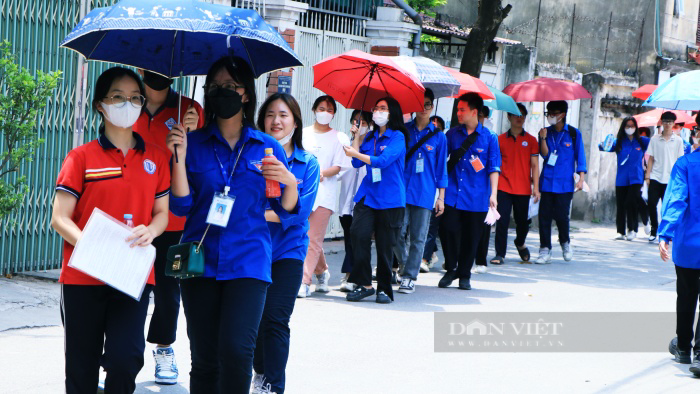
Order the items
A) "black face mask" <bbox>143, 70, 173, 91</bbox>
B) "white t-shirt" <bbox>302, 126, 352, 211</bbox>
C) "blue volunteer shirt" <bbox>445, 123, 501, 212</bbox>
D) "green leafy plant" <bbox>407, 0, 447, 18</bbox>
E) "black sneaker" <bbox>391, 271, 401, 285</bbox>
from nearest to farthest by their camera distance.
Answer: "black face mask" <bbox>143, 70, 173, 91</bbox> → "white t-shirt" <bbox>302, 126, 352, 211</bbox> → "blue volunteer shirt" <bbox>445, 123, 501, 212</bbox> → "black sneaker" <bbox>391, 271, 401, 285</bbox> → "green leafy plant" <bbox>407, 0, 447, 18</bbox>

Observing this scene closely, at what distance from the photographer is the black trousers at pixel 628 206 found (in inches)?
648

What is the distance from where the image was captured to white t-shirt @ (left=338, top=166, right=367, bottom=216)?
988 centimetres

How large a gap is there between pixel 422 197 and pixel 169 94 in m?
4.38

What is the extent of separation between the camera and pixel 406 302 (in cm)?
955

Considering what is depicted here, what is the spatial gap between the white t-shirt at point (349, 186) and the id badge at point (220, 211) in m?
5.20

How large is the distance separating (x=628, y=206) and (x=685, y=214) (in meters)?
9.58

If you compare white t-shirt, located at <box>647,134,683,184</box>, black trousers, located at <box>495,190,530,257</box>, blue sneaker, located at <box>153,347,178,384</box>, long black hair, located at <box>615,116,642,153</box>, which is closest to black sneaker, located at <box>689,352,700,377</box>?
blue sneaker, located at <box>153,347,178,384</box>

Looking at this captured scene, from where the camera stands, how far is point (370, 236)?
907 cm

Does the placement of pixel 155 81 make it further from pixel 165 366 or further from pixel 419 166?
pixel 419 166

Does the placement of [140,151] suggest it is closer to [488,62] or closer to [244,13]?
[244,13]

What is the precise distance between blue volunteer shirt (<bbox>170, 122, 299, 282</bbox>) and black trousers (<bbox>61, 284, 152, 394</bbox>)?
41 cm

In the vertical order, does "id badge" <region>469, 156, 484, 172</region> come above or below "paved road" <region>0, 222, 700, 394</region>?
above

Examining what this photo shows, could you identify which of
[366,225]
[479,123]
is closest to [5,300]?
[366,225]

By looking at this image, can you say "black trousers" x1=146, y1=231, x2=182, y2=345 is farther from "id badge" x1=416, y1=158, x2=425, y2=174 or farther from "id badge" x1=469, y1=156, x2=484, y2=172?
"id badge" x1=469, y1=156, x2=484, y2=172
